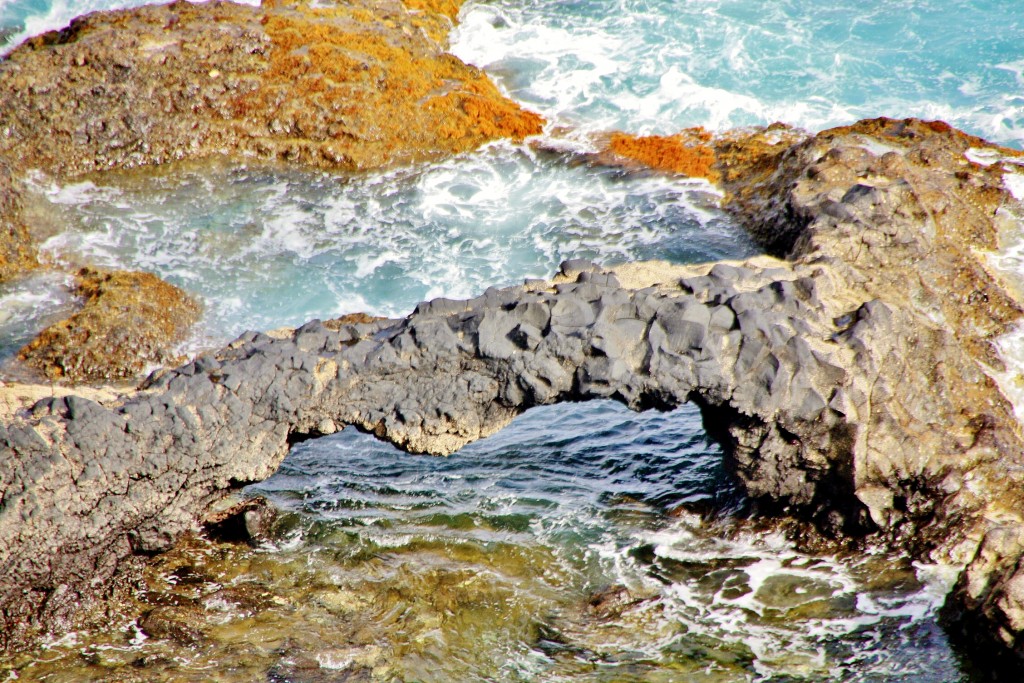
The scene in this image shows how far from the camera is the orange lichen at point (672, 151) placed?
27.5ft

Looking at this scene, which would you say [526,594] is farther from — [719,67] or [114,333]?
[719,67]

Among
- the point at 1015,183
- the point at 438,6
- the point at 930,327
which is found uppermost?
the point at 438,6

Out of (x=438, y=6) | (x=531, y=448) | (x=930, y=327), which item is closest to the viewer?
(x=930, y=327)

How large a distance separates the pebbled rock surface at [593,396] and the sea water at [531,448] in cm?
29

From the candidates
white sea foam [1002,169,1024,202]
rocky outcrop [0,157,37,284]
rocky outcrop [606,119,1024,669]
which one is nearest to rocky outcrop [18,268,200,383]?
rocky outcrop [0,157,37,284]

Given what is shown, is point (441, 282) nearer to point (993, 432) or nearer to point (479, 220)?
point (479, 220)

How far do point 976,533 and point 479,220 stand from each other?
5.14m

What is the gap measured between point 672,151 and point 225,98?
14.5ft

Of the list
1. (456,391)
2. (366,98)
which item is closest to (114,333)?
(456,391)

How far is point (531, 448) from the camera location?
5656 millimetres

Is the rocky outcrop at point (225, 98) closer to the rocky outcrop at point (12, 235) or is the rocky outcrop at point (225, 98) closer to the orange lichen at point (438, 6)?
the rocky outcrop at point (12, 235)

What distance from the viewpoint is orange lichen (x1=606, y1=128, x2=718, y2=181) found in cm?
838

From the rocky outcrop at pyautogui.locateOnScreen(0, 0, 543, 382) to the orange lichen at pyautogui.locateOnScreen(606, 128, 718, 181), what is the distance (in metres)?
0.96

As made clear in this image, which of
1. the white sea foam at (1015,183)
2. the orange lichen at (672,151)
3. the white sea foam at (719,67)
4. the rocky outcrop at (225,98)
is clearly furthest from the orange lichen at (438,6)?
the white sea foam at (1015,183)
